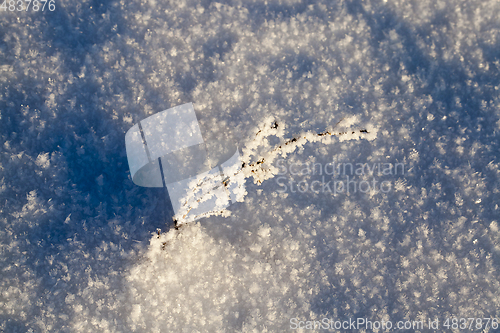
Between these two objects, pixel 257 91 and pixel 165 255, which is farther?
pixel 257 91

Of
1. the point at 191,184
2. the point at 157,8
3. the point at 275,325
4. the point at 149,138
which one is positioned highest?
the point at 157,8

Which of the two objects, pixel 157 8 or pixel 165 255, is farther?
pixel 157 8

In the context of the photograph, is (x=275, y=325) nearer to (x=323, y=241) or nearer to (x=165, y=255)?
(x=323, y=241)

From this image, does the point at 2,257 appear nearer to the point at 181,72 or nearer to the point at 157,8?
the point at 181,72

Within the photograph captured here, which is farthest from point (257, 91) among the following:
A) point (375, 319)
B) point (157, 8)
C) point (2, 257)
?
point (2, 257)

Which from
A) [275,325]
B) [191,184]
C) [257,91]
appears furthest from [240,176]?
[275,325]

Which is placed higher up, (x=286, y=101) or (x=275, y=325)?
(x=286, y=101)
